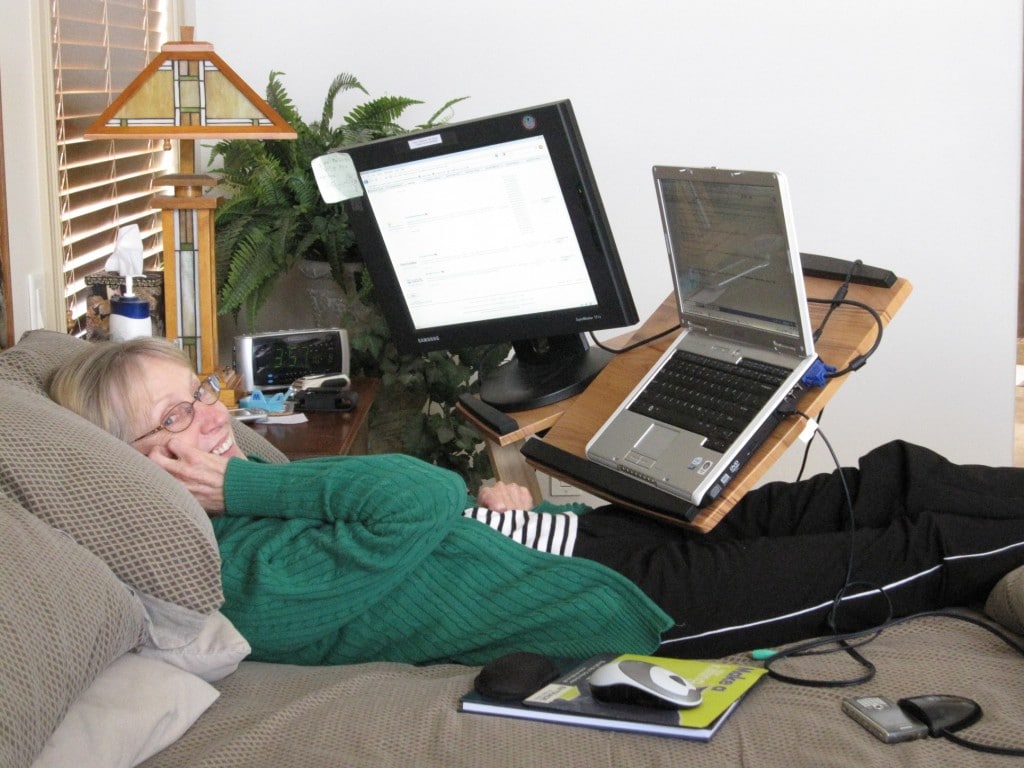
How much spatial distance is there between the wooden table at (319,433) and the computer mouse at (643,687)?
0.89 m

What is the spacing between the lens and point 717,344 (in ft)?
6.79

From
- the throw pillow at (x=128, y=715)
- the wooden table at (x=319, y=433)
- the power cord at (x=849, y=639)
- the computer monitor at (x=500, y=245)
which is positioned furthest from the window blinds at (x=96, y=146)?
the power cord at (x=849, y=639)

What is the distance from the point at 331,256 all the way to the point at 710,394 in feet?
4.16

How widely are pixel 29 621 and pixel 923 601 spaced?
1.30 meters

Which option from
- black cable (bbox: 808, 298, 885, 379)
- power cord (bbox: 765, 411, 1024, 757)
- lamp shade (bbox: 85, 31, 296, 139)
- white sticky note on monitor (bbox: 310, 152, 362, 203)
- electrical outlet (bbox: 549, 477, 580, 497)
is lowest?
electrical outlet (bbox: 549, 477, 580, 497)

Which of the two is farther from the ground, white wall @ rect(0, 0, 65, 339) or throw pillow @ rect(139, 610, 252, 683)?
white wall @ rect(0, 0, 65, 339)

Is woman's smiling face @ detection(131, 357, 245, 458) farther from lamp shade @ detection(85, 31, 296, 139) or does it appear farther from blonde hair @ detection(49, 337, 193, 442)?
lamp shade @ detection(85, 31, 296, 139)

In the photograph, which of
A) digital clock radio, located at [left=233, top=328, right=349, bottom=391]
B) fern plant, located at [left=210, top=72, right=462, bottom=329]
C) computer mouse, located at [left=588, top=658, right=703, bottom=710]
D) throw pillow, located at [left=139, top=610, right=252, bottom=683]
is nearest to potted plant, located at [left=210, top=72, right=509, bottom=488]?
fern plant, located at [left=210, top=72, right=462, bottom=329]

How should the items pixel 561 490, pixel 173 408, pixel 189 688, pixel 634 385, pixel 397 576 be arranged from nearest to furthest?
1. pixel 189 688
2. pixel 397 576
3. pixel 173 408
4. pixel 634 385
5. pixel 561 490

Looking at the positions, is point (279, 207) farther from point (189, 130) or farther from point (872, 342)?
point (872, 342)

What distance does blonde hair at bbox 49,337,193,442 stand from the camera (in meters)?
1.71

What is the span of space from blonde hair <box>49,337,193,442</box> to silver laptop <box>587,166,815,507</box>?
29.5 inches

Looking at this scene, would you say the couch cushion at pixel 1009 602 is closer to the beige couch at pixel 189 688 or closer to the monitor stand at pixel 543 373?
the beige couch at pixel 189 688

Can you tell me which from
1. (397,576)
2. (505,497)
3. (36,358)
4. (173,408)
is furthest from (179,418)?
(505,497)
